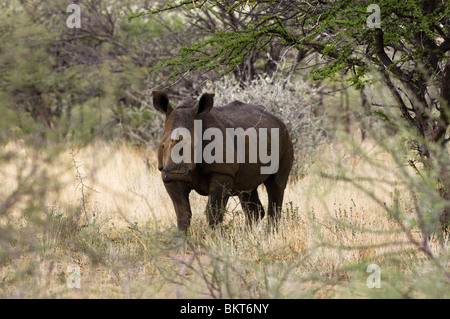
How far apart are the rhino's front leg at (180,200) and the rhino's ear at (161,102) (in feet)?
2.49

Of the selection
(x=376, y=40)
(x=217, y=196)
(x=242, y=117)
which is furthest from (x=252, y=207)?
(x=376, y=40)

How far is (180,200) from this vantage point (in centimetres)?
610

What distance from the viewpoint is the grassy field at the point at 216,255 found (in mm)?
4238

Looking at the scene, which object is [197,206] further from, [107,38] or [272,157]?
[107,38]

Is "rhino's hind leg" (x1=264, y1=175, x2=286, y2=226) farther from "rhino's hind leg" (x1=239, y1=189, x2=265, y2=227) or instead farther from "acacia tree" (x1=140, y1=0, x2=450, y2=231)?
A: "acacia tree" (x1=140, y1=0, x2=450, y2=231)

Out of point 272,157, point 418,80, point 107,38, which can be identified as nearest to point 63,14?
point 107,38

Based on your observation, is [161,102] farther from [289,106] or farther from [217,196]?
[289,106]

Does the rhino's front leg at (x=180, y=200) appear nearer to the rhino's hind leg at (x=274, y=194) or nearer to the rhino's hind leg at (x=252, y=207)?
the rhino's hind leg at (x=252, y=207)

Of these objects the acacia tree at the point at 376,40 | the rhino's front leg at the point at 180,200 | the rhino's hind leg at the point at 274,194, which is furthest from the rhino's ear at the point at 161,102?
the rhino's hind leg at the point at 274,194

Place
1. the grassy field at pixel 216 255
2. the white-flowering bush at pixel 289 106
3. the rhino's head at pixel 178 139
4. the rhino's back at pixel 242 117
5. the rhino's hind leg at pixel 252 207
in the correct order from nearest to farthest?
1. the grassy field at pixel 216 255
2. the rhino's head at pixel 178 139
3. the rhino's back at pixel 242 117
4. the rhino's hind leg at pixel 252 207
5. the white-flowering bush at pixel 289 106

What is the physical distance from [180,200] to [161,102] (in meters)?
1.00

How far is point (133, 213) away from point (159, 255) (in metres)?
2.30

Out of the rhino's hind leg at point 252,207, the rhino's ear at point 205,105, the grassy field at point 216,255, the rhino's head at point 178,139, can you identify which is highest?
the rhino's ear at point 205,105

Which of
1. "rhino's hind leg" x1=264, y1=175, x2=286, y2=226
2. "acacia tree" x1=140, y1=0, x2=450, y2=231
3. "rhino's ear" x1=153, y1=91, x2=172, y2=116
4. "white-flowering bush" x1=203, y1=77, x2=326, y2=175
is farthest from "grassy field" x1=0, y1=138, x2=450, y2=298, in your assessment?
"white-flowering bush" x1=203, y1=77, x2=326, y2=175
